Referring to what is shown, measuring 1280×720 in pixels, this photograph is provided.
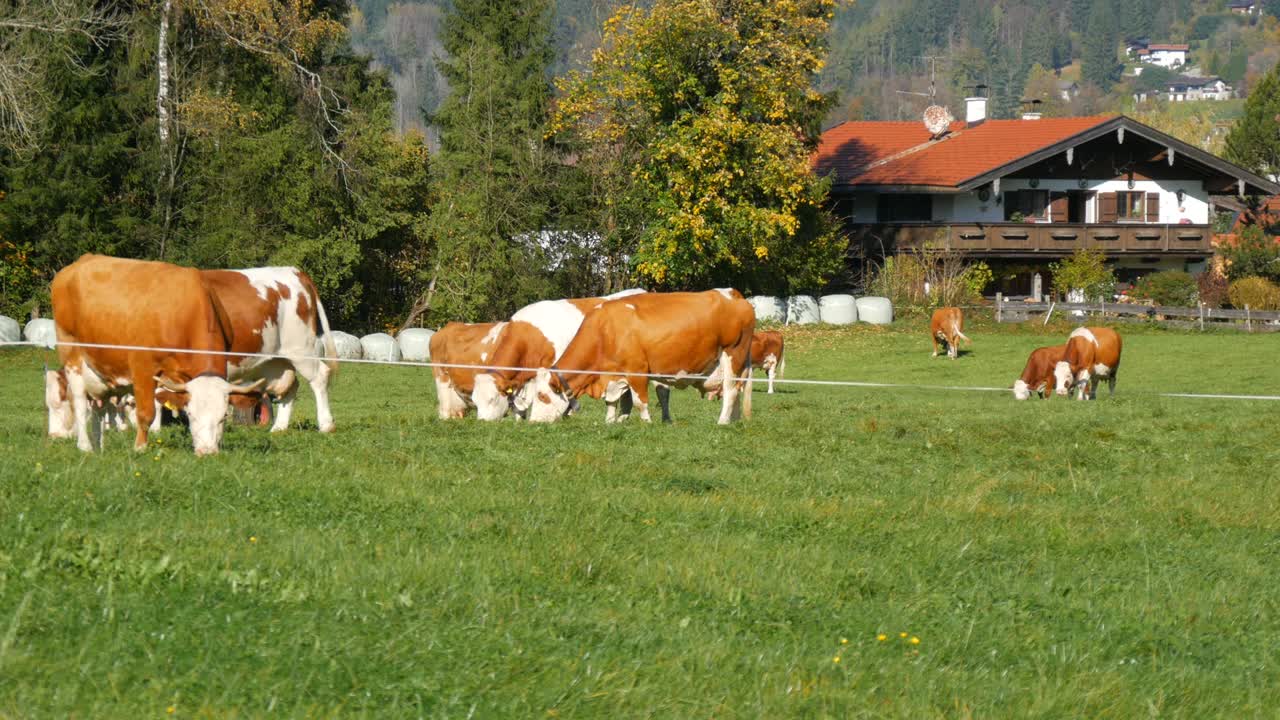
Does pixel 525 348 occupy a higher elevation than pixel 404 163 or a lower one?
lower

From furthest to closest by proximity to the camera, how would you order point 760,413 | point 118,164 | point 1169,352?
point 118,164 < point 1169,352 < point 760,413

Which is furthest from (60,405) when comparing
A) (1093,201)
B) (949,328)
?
(1093,201)

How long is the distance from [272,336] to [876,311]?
33.4 metres

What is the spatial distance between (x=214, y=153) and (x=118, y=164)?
278cm

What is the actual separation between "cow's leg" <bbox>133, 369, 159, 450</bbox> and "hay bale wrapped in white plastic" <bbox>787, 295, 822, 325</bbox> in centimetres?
3493

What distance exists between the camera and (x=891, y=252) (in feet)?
181

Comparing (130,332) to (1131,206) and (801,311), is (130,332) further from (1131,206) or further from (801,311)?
(1131,206)

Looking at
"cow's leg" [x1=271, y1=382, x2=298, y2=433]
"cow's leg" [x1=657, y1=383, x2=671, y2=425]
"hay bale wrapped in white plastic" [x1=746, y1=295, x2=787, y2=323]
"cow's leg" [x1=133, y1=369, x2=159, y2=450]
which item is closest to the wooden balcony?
"hay bale wrapped in white plastic" [x1=746, y1=295, x2=787, y2=323]

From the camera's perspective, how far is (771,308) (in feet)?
154

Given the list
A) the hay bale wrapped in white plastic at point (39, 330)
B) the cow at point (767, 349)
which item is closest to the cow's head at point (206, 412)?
the cow at point (767, 349)

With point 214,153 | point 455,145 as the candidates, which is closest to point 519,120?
point 455,145

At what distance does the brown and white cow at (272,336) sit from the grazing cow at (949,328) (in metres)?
26.5

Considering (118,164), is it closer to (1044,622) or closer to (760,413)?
(760,413)

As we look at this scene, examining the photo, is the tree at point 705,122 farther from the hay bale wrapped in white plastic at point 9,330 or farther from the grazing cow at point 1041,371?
the hay bale wrapped in white plastic at point 9,330
